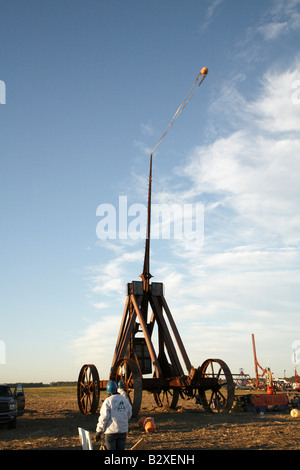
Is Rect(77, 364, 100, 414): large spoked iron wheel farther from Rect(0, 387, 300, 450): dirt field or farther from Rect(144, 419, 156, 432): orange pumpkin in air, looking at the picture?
Rect(144, 419, 156, 432): orange pumpkin in air

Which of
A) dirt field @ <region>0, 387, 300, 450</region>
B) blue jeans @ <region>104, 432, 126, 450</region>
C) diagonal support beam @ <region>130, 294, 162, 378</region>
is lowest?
dirt field @ <region>0, 387, 300, 450</region>

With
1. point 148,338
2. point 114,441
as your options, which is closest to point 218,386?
point 148,338

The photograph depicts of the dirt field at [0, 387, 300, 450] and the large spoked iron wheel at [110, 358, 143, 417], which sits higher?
the large spoked iron wheel at [110, 358, 143, 417]

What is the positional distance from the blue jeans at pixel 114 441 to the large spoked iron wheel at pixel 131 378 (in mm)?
9240

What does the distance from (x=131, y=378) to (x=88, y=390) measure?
2.70m

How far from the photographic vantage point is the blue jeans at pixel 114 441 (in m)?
6.57

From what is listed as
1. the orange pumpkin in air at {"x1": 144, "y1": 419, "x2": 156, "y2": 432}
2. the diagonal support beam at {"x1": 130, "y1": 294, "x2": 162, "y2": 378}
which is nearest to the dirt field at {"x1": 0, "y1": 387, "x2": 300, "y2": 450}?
the orange pumpkin in air at {"x1": 144, "y1": 419, "x2": 156, "y2": 432}

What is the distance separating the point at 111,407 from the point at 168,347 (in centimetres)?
1325

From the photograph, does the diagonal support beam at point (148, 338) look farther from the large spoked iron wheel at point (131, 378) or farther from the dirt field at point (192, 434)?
the dirt field at point (192, 434)

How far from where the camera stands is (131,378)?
58.5 ft

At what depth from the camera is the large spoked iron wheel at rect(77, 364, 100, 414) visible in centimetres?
1830

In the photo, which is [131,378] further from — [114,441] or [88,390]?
[114,441]

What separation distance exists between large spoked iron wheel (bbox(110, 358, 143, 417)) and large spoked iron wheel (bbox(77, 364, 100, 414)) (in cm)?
81
